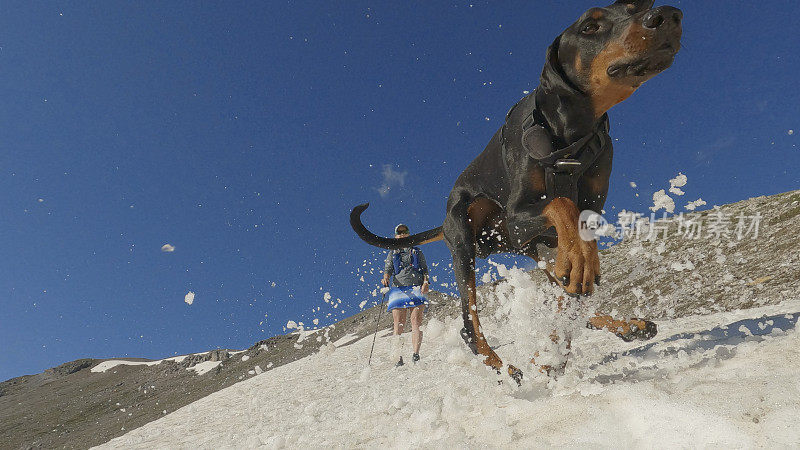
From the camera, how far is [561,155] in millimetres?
2885

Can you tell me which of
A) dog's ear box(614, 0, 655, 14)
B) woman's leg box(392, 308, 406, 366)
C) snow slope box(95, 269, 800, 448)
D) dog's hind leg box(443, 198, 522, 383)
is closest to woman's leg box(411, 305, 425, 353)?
woman's leg box(392, 308, 406, 366)

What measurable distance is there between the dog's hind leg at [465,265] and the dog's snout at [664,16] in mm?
1905

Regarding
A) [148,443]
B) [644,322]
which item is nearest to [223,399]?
[148,443]

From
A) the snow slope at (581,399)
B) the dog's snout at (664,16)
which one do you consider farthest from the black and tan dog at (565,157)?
the snow slope at (581,399)

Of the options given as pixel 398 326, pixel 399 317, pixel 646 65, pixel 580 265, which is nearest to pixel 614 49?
pixel 646 65

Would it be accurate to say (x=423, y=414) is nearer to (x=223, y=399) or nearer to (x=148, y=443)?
(x=148, y=443)

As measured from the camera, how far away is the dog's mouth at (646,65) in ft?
7.91

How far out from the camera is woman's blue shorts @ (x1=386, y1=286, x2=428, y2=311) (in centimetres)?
677

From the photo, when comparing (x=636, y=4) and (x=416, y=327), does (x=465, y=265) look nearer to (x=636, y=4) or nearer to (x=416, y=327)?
(x=636, y=4)

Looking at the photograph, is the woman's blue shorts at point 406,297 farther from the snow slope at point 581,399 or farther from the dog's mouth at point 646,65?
the dog's mouth at point 646,65

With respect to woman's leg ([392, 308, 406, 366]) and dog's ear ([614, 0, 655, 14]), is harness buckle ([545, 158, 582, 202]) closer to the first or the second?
dog's ear ([614, 0, 655, 14])

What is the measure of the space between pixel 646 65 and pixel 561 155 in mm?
675

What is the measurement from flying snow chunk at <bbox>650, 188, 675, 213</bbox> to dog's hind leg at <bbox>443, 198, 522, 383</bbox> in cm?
150

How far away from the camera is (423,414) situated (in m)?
2.37
